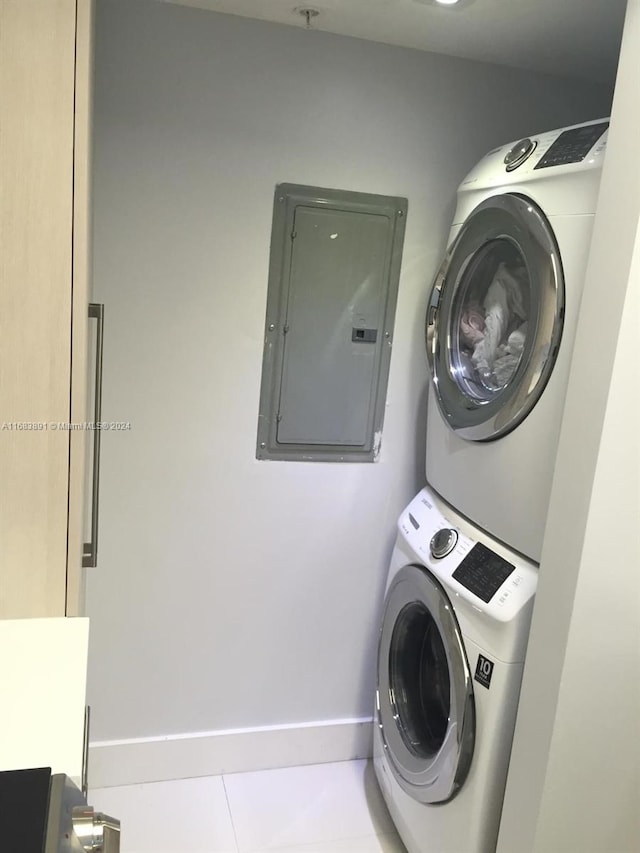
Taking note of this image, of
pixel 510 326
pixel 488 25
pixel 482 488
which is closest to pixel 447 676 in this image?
pixel 482 488

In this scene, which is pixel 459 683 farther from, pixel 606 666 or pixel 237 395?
pixel 237 395

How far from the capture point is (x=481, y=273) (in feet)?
5.90

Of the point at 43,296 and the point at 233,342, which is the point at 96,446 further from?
the point at 43,296

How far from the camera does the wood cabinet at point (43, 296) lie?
1.15 meters

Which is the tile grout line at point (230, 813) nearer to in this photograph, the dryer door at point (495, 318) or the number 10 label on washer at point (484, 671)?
the number 10 label on washer at point (484, 671)

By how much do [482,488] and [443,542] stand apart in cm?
18

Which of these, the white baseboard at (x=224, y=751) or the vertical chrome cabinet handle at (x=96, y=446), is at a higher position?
the vertical chrome cabinet handle at (x=96, y=446)

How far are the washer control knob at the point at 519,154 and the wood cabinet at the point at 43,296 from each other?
3.05ft

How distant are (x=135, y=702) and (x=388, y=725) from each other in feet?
2.46

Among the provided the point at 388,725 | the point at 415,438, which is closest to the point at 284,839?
the point at 388,725

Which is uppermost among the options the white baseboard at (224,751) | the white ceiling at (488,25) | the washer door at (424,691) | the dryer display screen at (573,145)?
the white ceiling at (488,25)

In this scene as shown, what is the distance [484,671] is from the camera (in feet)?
5.10

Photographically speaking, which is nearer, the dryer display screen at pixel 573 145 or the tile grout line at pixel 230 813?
the dryer display screen at pixel 573 145

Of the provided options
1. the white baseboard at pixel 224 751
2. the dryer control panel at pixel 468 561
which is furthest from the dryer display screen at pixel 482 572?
the white baseboard at pixel 224 751
